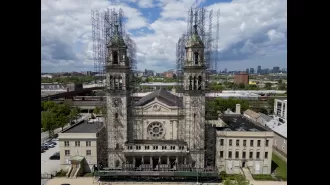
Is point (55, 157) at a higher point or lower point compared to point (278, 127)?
lower

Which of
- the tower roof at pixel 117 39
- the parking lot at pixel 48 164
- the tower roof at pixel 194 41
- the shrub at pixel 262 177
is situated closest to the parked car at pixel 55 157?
the parking lot at pixel 48 164

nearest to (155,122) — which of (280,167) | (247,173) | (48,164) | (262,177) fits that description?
(247,173)

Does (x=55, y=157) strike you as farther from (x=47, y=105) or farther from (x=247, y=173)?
(x=247, y=173)

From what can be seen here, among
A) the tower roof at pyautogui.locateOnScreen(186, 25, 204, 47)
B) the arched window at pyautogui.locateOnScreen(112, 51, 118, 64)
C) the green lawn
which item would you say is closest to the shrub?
the green lawn
